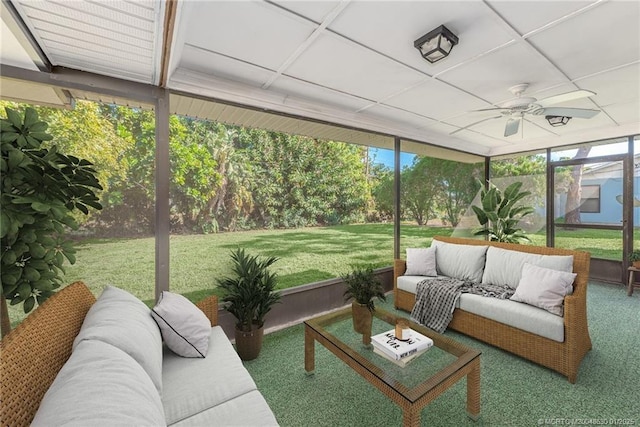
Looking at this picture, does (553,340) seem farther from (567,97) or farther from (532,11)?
(532,11)

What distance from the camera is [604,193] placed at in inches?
178

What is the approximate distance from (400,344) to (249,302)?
1330 mm

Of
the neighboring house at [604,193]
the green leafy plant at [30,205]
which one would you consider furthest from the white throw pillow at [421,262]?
the neighboring house at [604,193]

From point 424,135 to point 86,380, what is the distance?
4707 mm

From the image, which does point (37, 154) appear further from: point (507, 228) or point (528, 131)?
point (528, 131)

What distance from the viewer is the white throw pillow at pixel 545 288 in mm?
2266

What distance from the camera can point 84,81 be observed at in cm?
211

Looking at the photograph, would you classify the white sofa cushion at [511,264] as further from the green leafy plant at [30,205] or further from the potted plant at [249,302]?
the green leafy plant at [30,205]

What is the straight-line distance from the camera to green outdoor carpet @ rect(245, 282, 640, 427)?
1717 millimetres

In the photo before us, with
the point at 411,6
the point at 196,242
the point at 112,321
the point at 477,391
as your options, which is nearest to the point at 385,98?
the point at 411,6

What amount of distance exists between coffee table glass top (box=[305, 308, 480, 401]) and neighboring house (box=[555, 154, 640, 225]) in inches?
185

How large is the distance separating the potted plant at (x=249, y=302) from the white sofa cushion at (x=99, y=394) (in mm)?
1366

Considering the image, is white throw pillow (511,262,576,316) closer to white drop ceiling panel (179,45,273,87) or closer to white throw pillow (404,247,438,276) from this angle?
white throw pillow (404,247,438,276)

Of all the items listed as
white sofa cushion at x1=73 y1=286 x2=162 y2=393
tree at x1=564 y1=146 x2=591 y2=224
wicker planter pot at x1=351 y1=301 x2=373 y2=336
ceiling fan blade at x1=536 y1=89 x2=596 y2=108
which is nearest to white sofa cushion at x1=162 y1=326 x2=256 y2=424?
white sofa cushion at x1=73 y1=286 x2=162 y2=393
